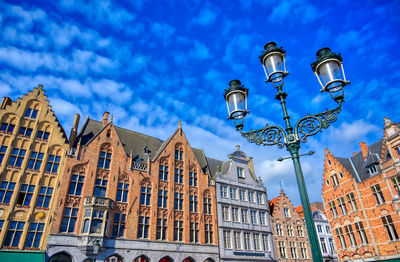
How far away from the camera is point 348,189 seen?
33656mm

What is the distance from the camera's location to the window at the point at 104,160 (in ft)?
86.5

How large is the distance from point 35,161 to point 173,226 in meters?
14.9

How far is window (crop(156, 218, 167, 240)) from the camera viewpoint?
26109mm

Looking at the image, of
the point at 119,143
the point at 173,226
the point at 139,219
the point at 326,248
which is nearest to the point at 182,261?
the point at 173,226

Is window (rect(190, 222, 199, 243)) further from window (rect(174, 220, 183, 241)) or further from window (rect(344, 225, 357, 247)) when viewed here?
window (rect(344, 225, 357, 247))

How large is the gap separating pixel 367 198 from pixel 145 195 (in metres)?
26.6

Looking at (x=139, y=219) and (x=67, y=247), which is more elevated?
(x=139, y=219)

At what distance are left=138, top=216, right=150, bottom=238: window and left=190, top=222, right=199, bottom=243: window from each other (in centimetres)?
516

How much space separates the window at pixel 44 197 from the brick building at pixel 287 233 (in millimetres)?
26856

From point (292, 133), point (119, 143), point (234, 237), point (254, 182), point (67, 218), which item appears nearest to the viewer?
point (292, 133)

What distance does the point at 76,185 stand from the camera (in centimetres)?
2406

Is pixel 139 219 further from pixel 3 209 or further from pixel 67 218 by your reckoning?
pixel 3 209

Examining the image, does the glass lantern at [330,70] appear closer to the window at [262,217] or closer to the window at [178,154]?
the window at [178,154]

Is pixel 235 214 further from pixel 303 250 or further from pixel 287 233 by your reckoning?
pixel 303 250
